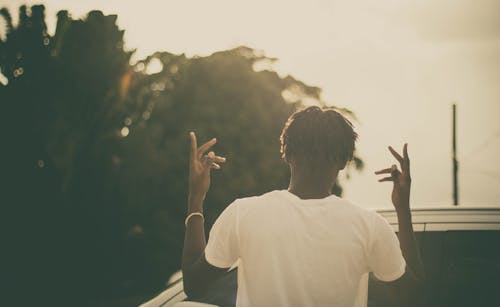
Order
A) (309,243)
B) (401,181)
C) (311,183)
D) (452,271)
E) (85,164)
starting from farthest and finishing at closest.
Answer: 1. (85,164)
2. (452,271)
3. (401,181)
4. (311,183)
5. (309,243)

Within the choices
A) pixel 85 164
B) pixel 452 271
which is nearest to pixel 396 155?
pixel 452 271

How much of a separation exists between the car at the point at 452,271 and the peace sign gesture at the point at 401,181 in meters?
0.98

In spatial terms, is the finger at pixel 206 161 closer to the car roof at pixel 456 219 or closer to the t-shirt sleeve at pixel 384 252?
the t-shirt sleeve at pixel 384 252

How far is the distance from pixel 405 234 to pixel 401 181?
0.19 m

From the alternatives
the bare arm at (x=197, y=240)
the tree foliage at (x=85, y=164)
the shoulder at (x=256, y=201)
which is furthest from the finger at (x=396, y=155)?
the tree foliage at (x=85, y=164)

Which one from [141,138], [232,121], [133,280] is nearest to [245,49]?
[232,121]

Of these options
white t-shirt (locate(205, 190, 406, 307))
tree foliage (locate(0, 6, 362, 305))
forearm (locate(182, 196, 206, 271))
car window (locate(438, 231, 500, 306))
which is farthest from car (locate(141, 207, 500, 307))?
tree foliage (locate(0, 6, 362, 305))

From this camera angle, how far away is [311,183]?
6.51 ft

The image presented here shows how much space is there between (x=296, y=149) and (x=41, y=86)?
1074cm

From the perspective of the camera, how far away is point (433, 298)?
9.65 ft

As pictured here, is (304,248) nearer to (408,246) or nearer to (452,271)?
(408,246)

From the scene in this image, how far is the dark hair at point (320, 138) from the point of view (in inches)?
79.2

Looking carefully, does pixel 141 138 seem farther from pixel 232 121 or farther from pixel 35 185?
pixel 35 185

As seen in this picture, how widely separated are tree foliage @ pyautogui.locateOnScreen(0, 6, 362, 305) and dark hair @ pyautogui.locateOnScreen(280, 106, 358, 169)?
33.5 ft
